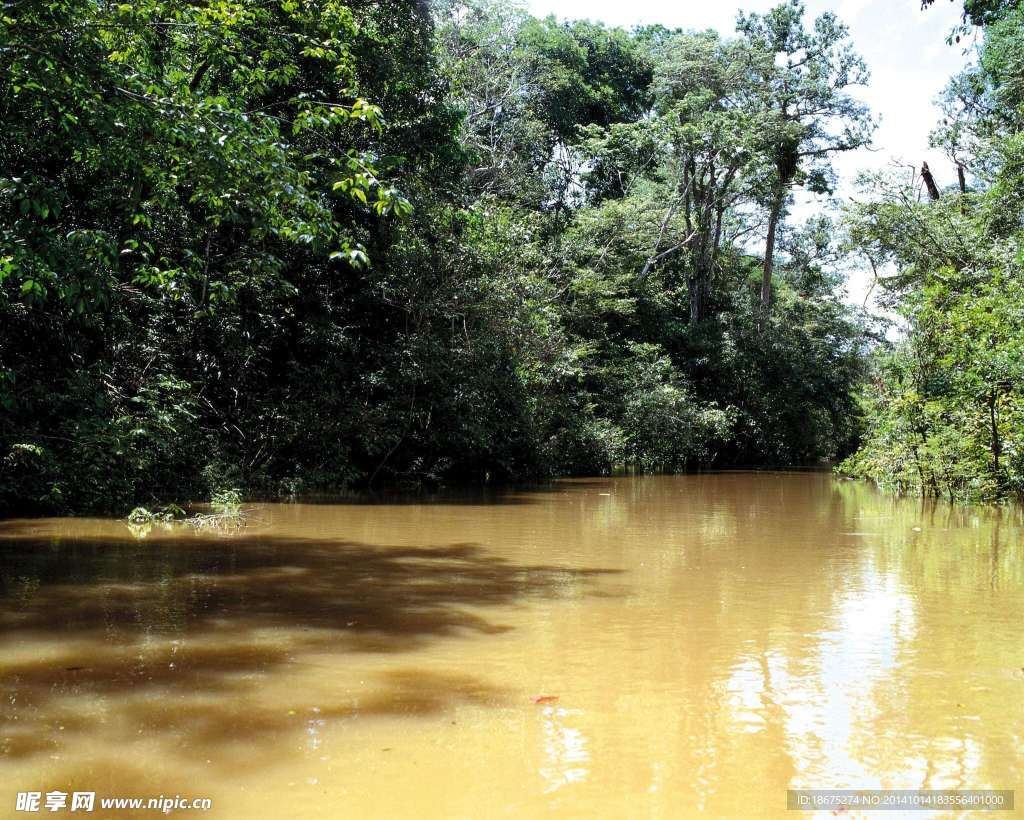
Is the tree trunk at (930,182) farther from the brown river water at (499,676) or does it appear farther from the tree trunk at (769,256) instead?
the brown river water at (499,676)

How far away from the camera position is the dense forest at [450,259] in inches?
309

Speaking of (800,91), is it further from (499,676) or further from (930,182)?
(499,676)

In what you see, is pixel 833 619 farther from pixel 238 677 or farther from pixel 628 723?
pixel 238 677

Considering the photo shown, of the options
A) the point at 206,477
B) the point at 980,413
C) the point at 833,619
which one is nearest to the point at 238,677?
the point at 833,619

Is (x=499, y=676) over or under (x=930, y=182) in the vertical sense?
under

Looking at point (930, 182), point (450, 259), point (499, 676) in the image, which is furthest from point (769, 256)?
point (499, 676)

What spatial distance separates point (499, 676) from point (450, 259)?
13.7 m

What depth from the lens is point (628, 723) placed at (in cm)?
371

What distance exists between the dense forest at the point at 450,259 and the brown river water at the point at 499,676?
2.96 m

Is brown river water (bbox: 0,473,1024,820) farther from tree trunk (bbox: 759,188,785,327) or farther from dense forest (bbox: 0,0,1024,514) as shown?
tree trunk (bbox: 759,188,785,327)

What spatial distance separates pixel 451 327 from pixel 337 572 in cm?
1105

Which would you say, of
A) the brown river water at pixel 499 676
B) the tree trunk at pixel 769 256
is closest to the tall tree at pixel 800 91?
the tree trunk at pixel 769 256

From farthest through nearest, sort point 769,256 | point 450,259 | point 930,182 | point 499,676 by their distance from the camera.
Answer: point 769,256, point 930,182, point 450,259, point 499,676

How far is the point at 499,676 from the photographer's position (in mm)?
4391
